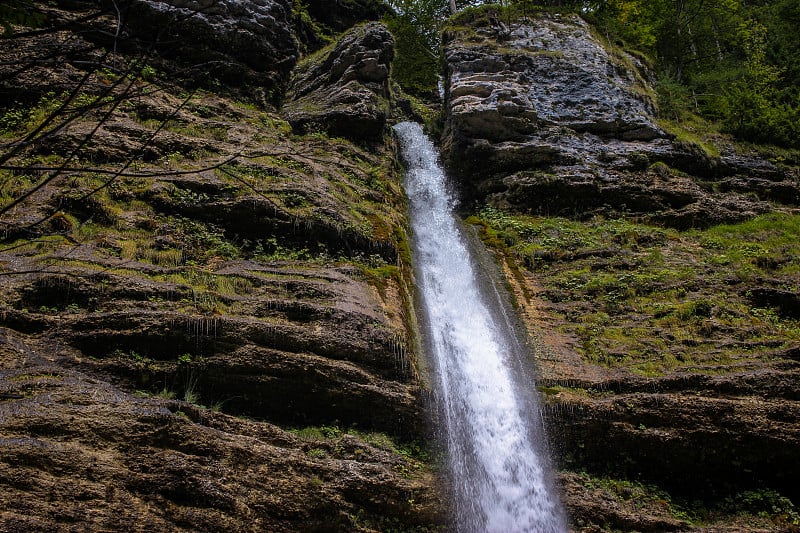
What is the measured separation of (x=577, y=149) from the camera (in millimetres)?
17750

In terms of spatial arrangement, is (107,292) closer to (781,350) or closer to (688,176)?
(781,350)

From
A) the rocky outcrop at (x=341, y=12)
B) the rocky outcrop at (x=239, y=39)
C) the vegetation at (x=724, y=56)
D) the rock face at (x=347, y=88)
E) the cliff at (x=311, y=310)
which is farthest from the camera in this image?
the rocky outcrop at (x=341, y=12)

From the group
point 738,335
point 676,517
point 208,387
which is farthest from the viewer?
point 738,335

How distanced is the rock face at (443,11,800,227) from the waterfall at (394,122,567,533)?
5.71m

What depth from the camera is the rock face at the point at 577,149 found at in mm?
16641

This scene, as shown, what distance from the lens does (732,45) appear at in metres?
25.3

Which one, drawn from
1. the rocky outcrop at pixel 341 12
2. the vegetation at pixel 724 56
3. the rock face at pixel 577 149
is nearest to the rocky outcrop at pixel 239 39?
the rocky outcrop at pixel 341 12

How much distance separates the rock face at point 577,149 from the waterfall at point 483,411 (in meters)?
5.71

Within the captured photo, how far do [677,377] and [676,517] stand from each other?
2329 millimetres

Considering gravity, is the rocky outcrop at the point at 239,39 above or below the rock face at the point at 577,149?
above

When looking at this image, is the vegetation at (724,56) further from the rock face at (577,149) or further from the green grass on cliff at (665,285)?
the green grass on cliff at (665,285)

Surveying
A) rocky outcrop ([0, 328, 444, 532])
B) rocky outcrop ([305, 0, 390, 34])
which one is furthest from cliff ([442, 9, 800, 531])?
rocky outcrop ([305, 0, 390, 34])

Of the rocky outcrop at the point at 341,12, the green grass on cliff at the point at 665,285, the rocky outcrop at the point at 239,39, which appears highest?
the rocky outcrop at the point at 341,12

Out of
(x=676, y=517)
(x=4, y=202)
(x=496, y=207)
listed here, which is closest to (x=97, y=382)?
(x=4, y=202)
